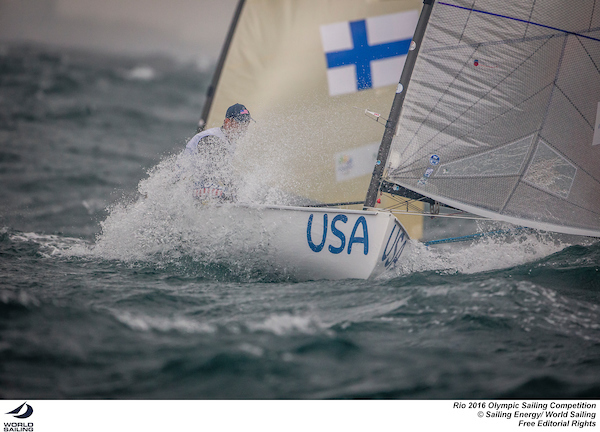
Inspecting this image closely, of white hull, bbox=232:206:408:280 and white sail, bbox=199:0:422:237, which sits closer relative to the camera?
white hull, bbox=232:206:408:280

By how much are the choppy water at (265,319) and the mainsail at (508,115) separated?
0.32m

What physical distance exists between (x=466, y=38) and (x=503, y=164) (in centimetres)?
71

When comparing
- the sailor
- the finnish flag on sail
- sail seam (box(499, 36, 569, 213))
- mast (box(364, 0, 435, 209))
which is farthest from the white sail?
sail seam (box(499, 36, 569, 213))

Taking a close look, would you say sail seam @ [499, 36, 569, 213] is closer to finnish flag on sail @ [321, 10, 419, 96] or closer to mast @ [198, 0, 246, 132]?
finnish flag on sail @ [321, 10, 419, 96]

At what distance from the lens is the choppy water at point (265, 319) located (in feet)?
4.83

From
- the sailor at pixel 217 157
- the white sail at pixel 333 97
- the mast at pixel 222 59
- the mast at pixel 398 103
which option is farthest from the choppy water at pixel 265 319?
the mast at pixel 222 59

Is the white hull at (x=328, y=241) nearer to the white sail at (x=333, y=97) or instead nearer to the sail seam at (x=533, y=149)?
the sail seam at (x=533, y=149)

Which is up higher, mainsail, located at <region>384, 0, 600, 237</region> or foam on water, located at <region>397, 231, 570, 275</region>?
mainsail, located at <region>384, 0, 600, 237</region>

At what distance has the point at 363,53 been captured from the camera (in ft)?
12.6

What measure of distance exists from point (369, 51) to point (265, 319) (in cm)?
261

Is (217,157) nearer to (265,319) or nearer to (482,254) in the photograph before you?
(265,319)

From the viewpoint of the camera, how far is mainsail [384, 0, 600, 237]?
2.77 metres
